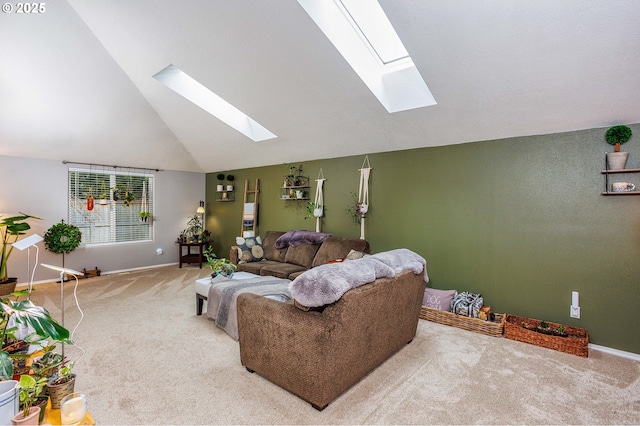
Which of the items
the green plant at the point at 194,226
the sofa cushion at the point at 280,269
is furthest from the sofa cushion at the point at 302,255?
the green plant at the point at 194,226

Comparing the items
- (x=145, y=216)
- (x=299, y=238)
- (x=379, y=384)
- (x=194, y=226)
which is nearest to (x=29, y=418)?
(x=379, y=384)

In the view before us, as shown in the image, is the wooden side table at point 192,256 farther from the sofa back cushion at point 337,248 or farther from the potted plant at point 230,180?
the sofa back cushion at point 337,248

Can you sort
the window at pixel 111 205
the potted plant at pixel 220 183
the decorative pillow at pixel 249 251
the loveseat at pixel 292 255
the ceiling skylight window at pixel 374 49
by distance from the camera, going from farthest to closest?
the potted plant at pixel 220 183 < the window at pixel 111 205 < the decorative pillow at pixel 249 251 < the loveseat at pixel 292 255 < the ceiling skylight window at pixel 374 49

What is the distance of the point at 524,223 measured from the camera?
3.57 meters

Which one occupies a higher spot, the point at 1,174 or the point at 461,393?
the point at 1,174

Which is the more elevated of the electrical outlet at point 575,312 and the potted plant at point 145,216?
the potted plant at point 145,216

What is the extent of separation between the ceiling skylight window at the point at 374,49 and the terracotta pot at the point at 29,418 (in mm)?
3135

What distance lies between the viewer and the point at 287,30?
2955mm

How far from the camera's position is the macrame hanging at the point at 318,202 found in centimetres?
538

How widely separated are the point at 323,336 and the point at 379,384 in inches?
32.4

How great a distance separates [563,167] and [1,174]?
7.92m

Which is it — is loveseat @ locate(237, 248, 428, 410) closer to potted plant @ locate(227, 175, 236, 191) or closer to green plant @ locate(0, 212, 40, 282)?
green plant @ locate(0, 212, 40, 282)

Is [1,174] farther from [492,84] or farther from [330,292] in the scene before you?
[492,84]

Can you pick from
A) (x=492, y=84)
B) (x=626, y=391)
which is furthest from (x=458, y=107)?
(x=626, y=391)
